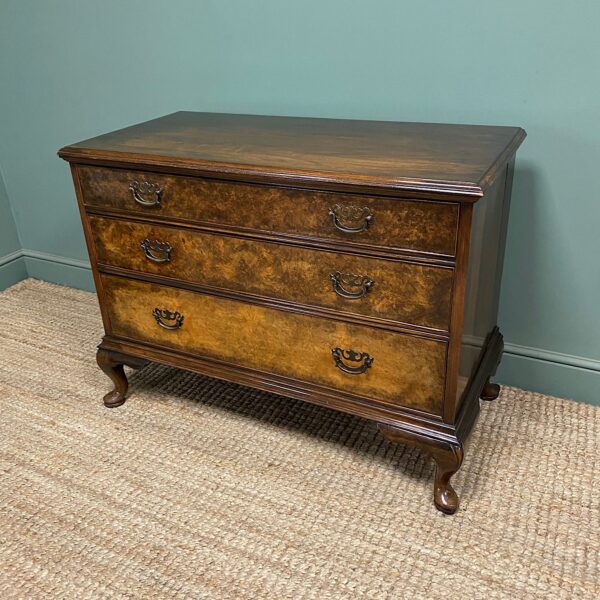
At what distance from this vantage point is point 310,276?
1.44m

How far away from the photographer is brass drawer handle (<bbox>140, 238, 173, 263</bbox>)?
1.61 m

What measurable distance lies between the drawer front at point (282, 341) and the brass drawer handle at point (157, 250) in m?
0.08

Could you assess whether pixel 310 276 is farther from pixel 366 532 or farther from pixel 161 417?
pixel 161 417

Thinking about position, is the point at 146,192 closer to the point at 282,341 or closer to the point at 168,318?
the point at 168,318

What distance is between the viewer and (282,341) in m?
1.56

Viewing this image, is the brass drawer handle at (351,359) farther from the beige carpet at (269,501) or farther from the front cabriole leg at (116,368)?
the front cabriole leg at (116,368)

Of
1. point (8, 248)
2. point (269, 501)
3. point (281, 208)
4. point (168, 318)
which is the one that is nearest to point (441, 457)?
point (269, 501)

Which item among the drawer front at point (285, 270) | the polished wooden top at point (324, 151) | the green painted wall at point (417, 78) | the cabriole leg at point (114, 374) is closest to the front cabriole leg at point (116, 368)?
the cabriole leg at point (114, 374)

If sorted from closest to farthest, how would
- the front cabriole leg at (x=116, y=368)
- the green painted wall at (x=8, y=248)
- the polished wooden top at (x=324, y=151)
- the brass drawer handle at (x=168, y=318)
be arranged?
the polished wooden top at (x=324, y=151)
the brass drawer handle at (x=168, y=318)
the front cabriole leg at (x=116, y=368)
the green painted wall at (x=8, y=248)

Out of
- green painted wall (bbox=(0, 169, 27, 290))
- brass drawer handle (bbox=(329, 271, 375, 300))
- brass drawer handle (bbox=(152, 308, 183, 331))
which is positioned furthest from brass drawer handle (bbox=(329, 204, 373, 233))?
green painted wall (bbox=(0, 169, 27, 290))

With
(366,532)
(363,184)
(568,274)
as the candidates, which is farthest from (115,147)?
(568,274)

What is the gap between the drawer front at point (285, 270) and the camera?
133 centimetres

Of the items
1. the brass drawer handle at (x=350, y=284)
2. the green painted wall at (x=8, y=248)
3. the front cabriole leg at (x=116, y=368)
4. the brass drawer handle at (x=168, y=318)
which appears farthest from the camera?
the green painted wall at (x=8, y=248)

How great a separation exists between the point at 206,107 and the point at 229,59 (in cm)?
18
